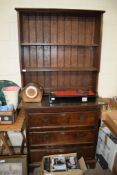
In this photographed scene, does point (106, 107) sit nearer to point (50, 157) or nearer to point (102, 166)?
point (102, 166)

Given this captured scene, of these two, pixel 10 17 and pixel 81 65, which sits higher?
pixel 10 17

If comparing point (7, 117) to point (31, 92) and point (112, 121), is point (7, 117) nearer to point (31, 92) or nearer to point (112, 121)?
point (31, 92)

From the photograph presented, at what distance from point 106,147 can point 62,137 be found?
20.5 inches

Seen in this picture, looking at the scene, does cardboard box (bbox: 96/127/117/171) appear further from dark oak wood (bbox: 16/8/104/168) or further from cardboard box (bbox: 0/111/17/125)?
cardboard box (bbox: 0/111/17/125)

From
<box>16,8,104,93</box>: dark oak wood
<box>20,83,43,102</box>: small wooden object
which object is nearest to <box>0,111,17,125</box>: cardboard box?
<box>20,83,43,102</box>: small wooden object

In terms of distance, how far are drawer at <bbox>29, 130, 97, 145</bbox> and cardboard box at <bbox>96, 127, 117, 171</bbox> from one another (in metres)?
0.11

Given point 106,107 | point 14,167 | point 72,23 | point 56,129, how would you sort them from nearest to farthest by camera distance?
point 14,167 < point 56,129 < point 72,23 < point 106,107

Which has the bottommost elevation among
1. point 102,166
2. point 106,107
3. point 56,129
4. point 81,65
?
point 102,166

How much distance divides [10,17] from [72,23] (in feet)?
2.47

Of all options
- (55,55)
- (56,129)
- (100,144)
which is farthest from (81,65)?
(100,144)

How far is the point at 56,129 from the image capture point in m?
2.04

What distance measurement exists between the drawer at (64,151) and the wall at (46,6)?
2.80 feet

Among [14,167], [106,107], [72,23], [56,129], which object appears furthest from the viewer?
[106,107]

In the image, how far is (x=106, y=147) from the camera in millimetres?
2035
